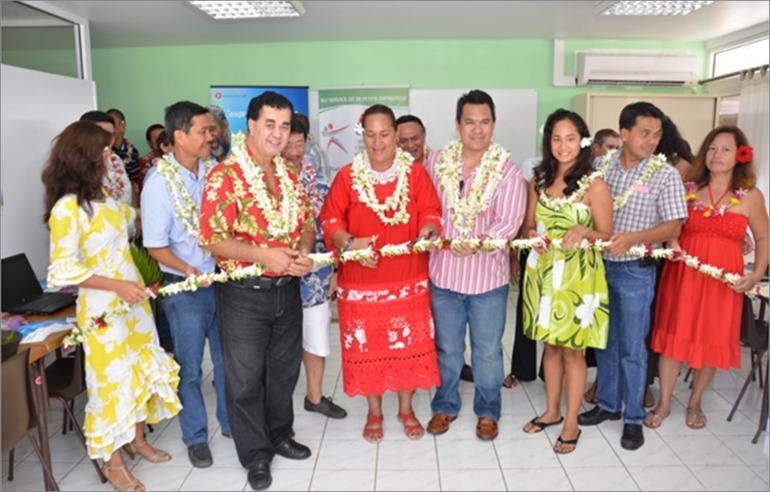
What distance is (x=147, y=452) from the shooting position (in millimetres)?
3105

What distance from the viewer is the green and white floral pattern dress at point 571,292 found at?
295 cm

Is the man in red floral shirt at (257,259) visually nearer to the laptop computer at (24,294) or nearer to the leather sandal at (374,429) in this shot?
the leather sandal at (374,429)

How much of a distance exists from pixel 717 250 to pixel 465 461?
1873 mm

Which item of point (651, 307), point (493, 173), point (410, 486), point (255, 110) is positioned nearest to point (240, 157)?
point (255, 110)

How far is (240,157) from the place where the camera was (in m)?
2.66

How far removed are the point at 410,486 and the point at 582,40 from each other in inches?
246

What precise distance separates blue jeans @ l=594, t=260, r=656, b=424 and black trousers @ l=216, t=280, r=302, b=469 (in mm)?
1780

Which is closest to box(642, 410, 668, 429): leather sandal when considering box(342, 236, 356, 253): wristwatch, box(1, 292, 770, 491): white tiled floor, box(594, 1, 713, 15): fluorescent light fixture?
box(1, 292, 770, 491): white tiled floor

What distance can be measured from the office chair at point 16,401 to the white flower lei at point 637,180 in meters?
2.93

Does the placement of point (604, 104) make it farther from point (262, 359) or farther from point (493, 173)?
point (262, 359)

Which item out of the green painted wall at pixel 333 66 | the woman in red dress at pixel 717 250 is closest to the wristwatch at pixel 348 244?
the woman in red dress at pixel 717 250

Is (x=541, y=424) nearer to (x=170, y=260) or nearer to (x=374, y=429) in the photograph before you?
(x=374, y=429)

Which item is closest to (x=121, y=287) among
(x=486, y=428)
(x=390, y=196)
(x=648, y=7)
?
(x=390, y=196)

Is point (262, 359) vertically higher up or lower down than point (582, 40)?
lower down
